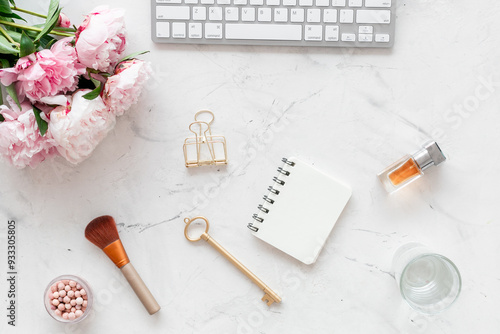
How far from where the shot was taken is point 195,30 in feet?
2.63

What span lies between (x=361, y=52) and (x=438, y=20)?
150 mm

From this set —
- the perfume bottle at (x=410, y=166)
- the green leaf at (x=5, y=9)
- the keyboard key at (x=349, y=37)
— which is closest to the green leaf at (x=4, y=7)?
the green leaf at (x=5, y=9)

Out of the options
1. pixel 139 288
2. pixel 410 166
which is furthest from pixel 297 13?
pixel 139 288

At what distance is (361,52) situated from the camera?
817mm

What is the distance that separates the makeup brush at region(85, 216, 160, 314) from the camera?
0.81 m

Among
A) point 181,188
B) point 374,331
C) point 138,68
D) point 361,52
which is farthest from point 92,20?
point 374,331

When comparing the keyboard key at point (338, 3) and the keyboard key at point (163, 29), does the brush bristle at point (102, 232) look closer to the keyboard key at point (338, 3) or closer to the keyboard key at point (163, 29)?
the keyboard key at point (163, 29)

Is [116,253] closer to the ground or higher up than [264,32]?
closer to the ground

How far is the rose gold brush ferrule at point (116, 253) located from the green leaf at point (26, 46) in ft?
1.15

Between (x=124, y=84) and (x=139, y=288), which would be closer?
(x=124, y=84)

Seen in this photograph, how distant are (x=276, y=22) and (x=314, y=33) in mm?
70

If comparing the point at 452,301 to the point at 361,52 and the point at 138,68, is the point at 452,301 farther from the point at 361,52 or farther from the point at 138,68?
the point at 138,68

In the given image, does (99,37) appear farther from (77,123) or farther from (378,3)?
(378,3)

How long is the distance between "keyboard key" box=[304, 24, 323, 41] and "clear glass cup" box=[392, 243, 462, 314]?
16.5 inches
